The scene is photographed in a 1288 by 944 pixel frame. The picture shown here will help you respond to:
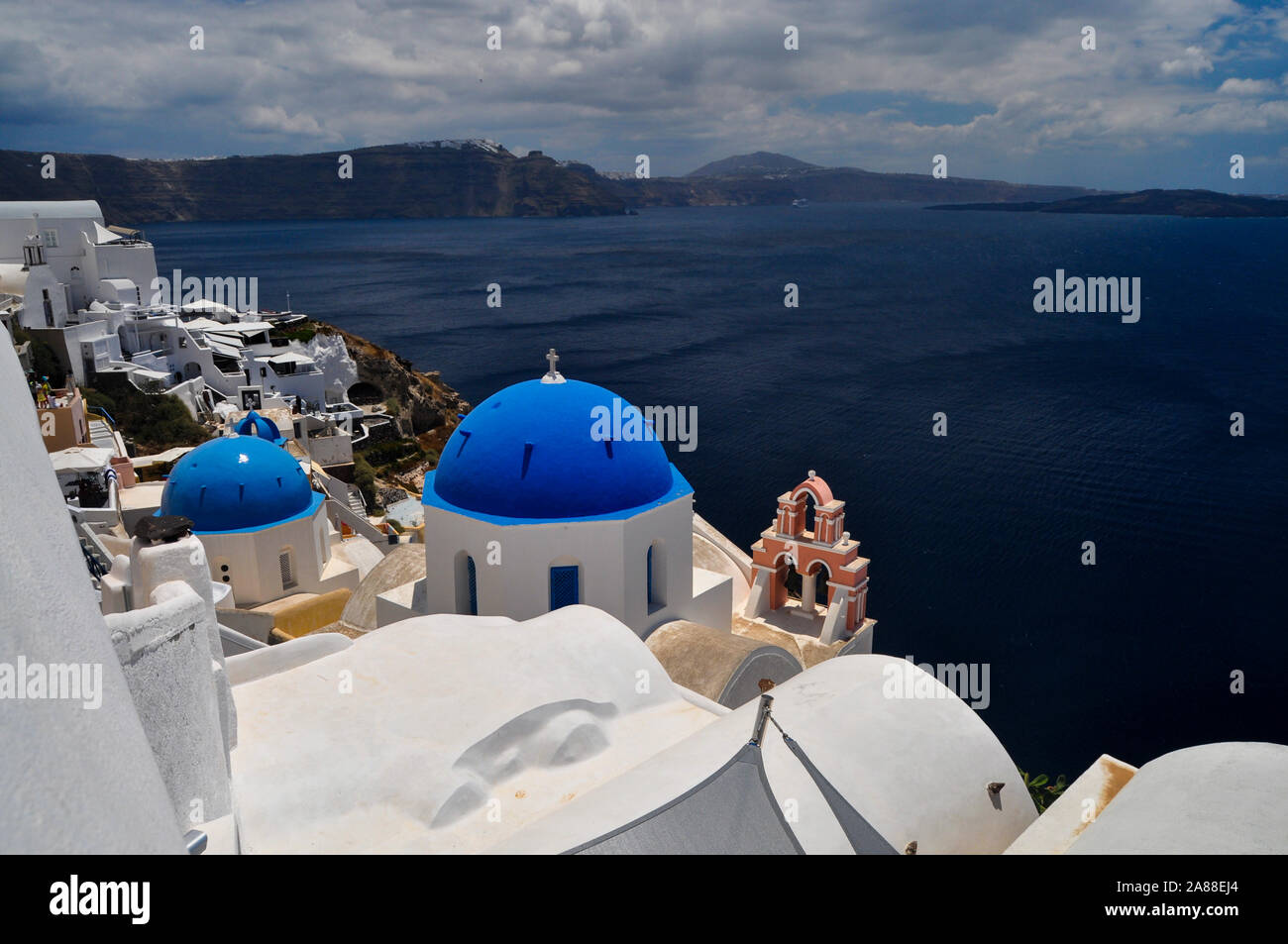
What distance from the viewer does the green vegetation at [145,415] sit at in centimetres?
3434

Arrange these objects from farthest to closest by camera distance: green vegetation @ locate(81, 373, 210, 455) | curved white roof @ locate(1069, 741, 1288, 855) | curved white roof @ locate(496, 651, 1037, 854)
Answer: green vegetation @ locate(81, 373, 210, 455) → curved white roof @ locate(496, 651, 1037, 854) → curved white roof @ locate(1069, 741, 1288, 855)

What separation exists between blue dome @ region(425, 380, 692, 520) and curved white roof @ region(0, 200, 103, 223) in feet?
154

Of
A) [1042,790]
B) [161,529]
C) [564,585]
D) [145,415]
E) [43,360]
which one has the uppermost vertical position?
[43,360]

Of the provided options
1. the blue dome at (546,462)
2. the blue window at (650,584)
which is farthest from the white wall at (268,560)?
the blue window at (650,584)

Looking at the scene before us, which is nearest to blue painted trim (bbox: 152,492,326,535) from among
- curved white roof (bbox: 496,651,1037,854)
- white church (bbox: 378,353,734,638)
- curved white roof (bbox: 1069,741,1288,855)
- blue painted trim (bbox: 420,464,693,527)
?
blue painted trim (bbox: 420,464,693,527)

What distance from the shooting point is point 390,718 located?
8445mm

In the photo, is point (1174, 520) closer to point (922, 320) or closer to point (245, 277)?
point (922, 320)

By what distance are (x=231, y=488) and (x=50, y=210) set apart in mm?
47426

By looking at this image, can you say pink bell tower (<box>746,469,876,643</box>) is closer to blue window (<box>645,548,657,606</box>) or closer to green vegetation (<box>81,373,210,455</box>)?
blue window (<box>645,548,657,606</box>)

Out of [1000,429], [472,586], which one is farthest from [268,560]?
[1000,429]

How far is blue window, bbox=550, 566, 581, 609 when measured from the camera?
43.1 feet

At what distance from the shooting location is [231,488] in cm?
1780

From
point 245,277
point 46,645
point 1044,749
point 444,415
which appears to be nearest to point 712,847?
point 46,645

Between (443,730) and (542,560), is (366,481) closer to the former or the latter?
(542,560)
